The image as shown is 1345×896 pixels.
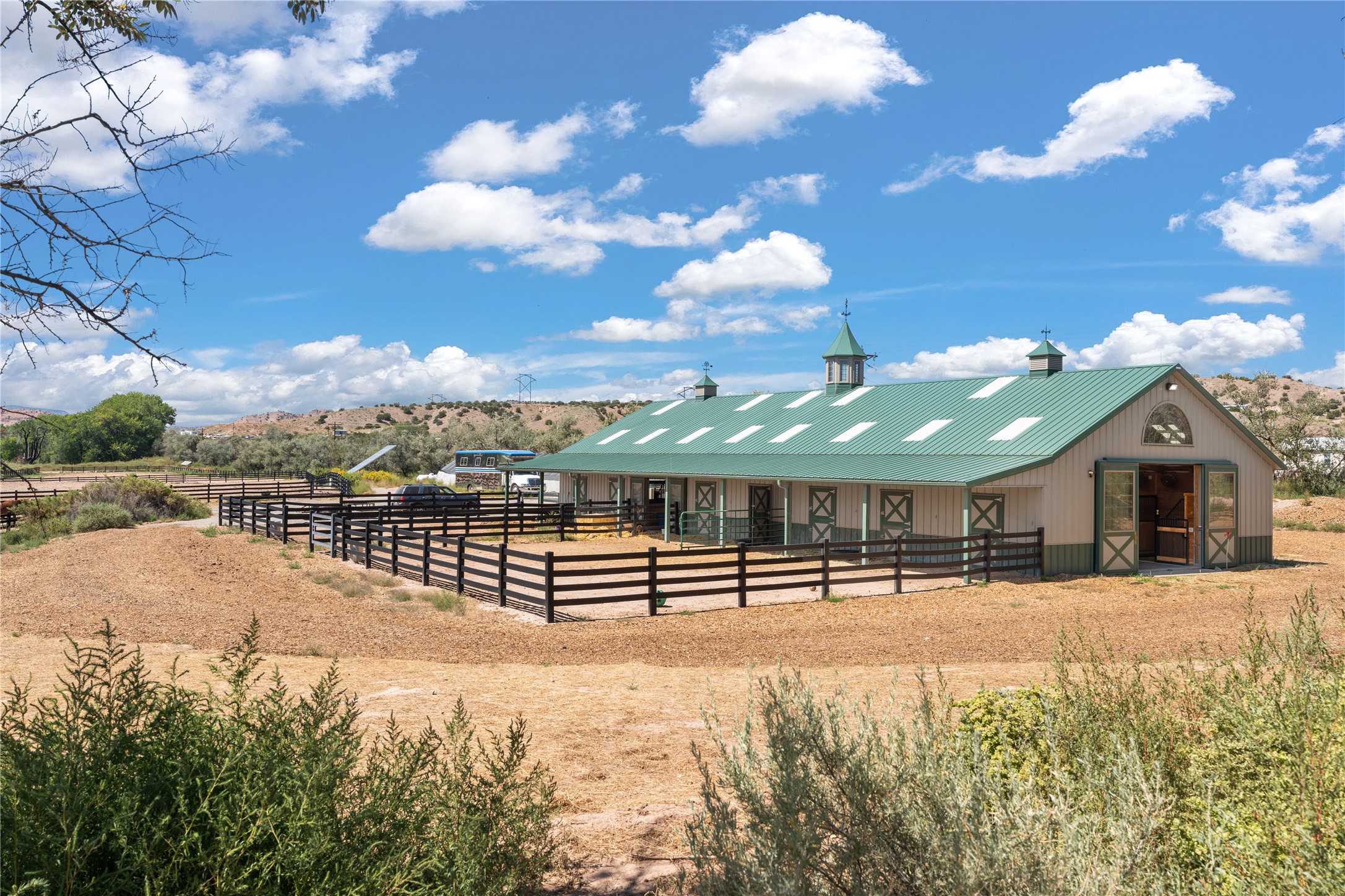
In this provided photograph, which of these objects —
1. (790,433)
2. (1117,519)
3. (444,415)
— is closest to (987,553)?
(1117,519)

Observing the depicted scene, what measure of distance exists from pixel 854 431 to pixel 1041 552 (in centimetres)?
812

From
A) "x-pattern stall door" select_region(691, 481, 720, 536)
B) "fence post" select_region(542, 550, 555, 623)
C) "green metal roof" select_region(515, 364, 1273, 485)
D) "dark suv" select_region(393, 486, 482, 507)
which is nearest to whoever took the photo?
"fence post" select_region(542, 550, 555, 623)

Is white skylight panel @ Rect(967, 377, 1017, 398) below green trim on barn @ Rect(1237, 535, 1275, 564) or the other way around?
the other way around

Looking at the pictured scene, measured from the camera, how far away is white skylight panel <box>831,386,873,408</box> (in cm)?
2898

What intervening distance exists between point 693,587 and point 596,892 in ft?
43.4

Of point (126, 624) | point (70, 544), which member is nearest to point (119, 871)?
point (126, 624)

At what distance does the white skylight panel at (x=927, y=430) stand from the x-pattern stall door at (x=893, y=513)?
2.15 meters

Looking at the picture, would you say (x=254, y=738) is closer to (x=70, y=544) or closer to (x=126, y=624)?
(x=126, y=624)

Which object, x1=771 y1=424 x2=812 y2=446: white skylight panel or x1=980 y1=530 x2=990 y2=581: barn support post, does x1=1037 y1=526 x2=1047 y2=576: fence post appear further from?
x1=771 y1=424 x2=812 y2=446: white skylight panel

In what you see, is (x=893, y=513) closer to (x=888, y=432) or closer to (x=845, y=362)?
(x=888, y=432)

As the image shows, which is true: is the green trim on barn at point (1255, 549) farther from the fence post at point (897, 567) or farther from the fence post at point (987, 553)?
→ the fence post at point (897, 567)

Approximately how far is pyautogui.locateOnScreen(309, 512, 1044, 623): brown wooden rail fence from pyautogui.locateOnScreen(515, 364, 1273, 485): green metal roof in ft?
6.45

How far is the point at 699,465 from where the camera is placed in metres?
26.9

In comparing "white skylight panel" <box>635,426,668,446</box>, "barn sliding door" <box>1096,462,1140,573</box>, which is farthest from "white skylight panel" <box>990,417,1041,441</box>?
"white skylight panel" <box>635,426,668,446</box>
